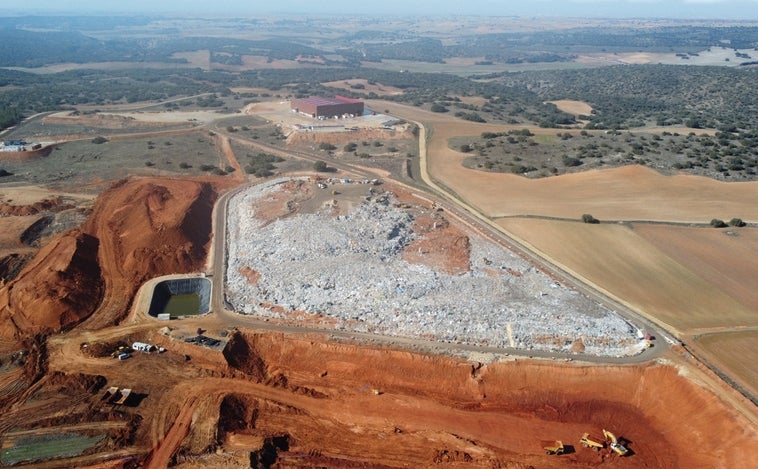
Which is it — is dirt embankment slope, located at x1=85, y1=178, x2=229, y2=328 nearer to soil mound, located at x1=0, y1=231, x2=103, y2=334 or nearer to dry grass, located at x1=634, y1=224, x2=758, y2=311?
soil mound, located at x1=0, y1=231, x2=103, y2=334

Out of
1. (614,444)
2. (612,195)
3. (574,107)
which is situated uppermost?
(574,107)

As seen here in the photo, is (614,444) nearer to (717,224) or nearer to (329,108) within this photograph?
(717,224)

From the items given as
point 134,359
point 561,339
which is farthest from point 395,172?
point 134,359

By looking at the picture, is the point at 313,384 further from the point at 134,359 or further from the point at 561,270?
the point at 561,270

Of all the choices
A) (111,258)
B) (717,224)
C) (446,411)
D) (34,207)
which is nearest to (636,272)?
(717,224)

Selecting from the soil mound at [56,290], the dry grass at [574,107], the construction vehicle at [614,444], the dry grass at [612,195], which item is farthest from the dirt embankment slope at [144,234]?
the dry grass at [574,107]
